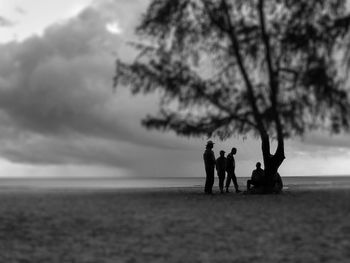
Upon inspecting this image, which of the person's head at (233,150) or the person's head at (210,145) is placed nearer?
the person's head at (210,145)

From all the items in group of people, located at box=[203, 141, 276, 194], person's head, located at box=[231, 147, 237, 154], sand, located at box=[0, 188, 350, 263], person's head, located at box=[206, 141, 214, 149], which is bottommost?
sand, located at box=[0, 188, 350, 263]

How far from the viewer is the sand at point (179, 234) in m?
9.51

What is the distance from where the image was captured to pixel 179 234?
39.7ft

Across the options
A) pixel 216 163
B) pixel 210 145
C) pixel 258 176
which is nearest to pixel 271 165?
pixel 258 176

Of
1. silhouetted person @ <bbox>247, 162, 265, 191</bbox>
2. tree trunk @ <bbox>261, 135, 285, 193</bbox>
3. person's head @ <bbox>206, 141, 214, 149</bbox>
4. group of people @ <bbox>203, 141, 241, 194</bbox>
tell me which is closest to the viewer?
person's head @ <bbox>206, 141, 214, 149</bbox>

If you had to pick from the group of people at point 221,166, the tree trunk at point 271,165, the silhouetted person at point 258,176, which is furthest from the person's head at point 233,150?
the tree trunk at point 271,165

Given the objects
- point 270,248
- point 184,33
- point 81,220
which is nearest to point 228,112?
point 184,33

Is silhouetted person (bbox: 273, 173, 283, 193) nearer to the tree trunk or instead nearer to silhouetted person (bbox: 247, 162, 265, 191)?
the tree trunk

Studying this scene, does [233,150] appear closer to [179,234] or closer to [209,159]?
[209,159]

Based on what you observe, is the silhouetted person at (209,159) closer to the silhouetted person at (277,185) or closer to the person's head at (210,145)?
the person's head at (210,145)

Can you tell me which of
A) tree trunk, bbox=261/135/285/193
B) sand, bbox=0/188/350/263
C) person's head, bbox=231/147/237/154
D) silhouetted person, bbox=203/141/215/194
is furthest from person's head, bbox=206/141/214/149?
sand, bbox=0/188/350/263

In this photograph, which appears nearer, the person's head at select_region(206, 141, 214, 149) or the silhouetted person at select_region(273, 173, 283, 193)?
the person's head at select_region(206, 141, 214, 149)

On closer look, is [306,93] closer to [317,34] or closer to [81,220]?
[317,34]

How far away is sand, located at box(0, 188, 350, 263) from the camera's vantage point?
951 centimetres
